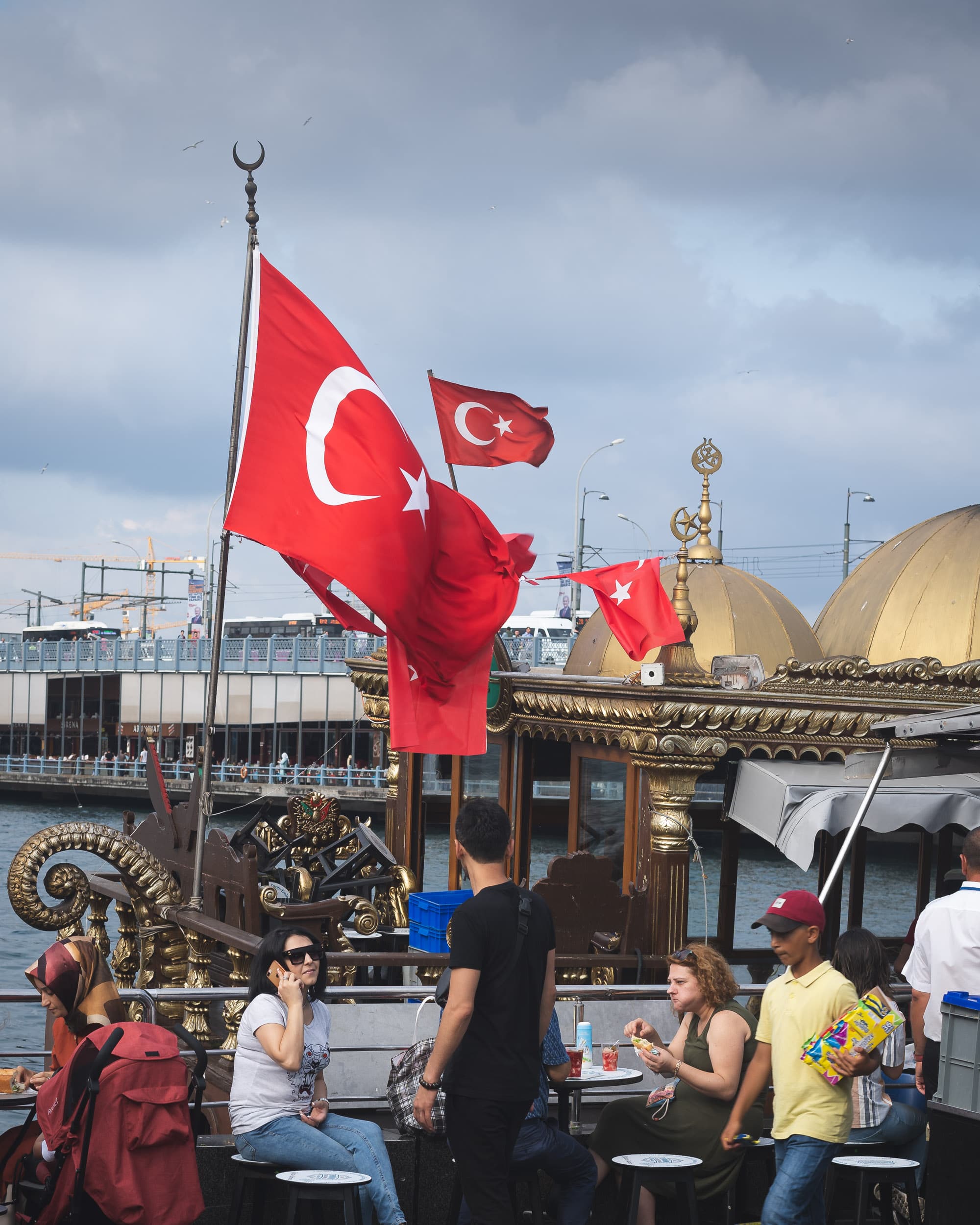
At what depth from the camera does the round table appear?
6516mm

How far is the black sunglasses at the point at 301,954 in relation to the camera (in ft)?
19.7

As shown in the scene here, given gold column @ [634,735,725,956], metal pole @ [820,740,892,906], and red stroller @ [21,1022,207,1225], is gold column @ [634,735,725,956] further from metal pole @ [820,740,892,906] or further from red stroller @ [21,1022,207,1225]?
red stroller @ [21,1022,207,1225]

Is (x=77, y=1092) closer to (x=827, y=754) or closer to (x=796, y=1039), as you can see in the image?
(x=796, y=1039)

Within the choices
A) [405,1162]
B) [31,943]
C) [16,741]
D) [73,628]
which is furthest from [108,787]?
[405,1162]

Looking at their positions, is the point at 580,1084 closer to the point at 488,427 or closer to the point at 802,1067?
the point at 802,1067

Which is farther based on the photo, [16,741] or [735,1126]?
[16,741]

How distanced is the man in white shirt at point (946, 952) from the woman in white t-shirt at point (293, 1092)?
2386 millimetres

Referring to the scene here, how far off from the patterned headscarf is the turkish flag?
5667 millimetres

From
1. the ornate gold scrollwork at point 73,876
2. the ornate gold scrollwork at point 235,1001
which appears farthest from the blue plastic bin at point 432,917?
the ornate gold scrollwork at point 73,876

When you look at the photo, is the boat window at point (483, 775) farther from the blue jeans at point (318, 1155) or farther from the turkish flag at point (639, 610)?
the blue jeans at point (318, 1155)

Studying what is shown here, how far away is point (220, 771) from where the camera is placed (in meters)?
61.1

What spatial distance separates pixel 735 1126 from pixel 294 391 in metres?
5.47

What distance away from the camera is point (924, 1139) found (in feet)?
21.3

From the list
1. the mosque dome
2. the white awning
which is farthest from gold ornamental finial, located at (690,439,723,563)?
the white awning
